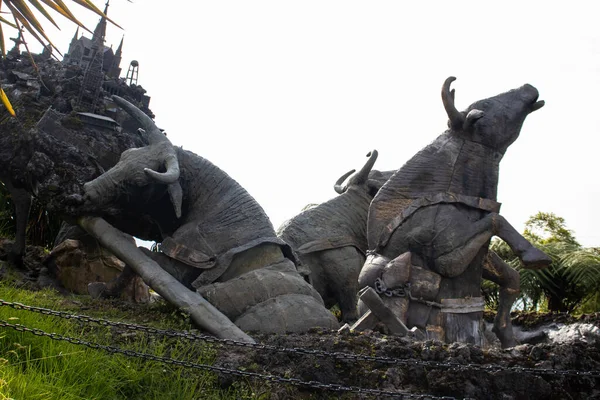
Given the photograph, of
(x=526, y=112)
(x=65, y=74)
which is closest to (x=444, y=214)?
(x=526, y=112)

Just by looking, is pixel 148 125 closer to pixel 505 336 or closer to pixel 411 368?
pixel 411 368

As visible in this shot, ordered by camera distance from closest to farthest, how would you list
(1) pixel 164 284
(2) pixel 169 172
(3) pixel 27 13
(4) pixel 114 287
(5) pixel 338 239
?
(3) pixel 27 13
(1) pixel 164 284
(2) pixel 169 172
(4) pixel 114 287
(5) pixel 338 239

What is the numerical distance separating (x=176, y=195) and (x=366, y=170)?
9.35ft

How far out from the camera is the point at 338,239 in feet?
26.0

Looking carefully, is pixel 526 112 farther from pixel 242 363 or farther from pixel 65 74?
pixel 65 74

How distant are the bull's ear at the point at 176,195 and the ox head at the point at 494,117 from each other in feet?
9.53

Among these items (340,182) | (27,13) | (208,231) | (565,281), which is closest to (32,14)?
(27,13)

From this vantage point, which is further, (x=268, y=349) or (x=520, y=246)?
(x=520, y=246)

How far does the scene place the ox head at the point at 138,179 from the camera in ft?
20.8

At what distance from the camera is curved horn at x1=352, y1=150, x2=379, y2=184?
8.16 m

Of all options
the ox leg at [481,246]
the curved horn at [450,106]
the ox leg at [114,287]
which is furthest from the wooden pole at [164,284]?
the curved horn at [450,106]

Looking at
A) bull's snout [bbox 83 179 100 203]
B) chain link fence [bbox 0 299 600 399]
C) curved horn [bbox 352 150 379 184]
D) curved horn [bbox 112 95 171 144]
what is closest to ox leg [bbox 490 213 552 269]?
chain link fence [bbox 0 299 600 399]

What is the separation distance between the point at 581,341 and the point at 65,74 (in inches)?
718

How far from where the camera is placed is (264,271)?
19.8ft
